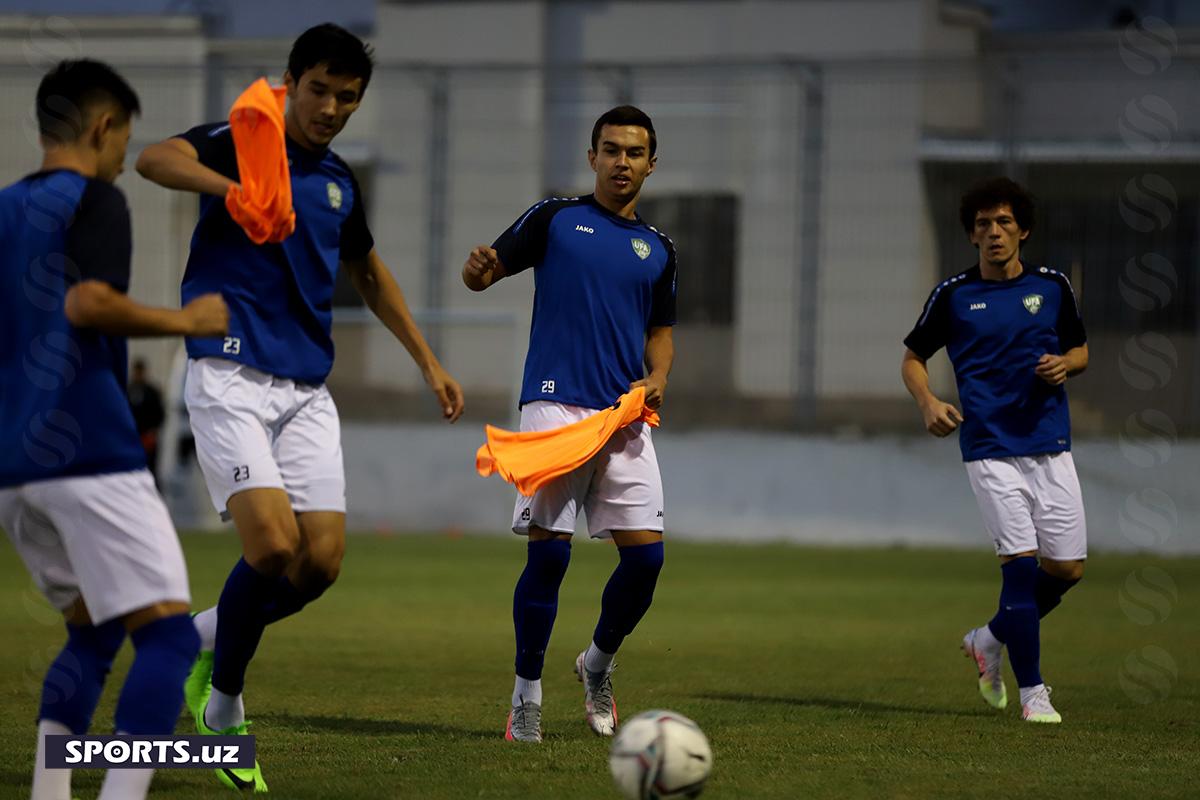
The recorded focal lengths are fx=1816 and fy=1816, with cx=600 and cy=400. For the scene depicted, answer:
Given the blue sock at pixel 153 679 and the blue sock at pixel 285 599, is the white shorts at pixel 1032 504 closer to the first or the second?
the blue sock at pixel 285 599

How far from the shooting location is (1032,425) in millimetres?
8531

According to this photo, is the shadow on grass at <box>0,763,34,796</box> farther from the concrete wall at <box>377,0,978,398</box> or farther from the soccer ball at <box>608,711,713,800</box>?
the concrete wall at <box>377,0,978,398</box>

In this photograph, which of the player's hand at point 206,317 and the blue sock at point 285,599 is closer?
the player's hand at point 206,317

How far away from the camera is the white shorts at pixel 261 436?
614 centimetres

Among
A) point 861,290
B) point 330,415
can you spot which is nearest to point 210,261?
point 330,415

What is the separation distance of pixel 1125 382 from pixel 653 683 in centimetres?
1234

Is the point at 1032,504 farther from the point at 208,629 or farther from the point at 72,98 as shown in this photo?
the point at 72,98

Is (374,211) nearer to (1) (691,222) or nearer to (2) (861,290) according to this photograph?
(1) (691,222)

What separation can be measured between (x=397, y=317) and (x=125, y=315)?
240 centimetres

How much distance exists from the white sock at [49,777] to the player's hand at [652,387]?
3.15 m

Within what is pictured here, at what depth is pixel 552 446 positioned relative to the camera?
24.1 ft

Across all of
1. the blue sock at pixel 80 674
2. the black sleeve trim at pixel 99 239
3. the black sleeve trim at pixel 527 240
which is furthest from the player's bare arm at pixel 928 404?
the black sleeve trim at pixel 99 239

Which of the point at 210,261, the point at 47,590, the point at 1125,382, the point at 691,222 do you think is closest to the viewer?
the point at 47,590

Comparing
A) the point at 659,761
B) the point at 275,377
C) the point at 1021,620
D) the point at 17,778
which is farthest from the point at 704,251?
the point at 659,761
